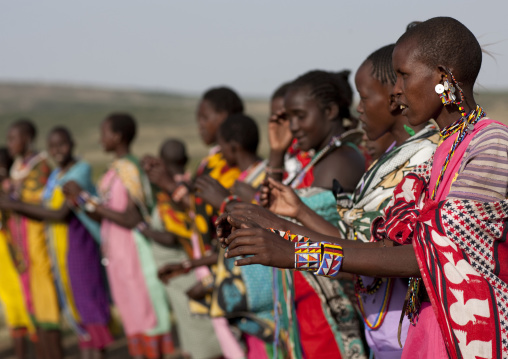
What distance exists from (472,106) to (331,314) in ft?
5.48

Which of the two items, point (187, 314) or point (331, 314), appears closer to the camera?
point (331, 314)

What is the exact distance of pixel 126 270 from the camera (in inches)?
283

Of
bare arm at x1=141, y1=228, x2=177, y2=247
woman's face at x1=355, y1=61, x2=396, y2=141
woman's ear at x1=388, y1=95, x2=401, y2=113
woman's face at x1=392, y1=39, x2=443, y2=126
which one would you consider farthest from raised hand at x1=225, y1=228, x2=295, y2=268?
bare arm at x1=141, y1=228, x2=177, y2=247

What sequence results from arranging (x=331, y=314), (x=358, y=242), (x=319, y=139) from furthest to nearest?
(x=319, y=139) < (x=331, y=314) < (x=358, y=242)

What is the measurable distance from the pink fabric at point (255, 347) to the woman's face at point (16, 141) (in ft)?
15.3

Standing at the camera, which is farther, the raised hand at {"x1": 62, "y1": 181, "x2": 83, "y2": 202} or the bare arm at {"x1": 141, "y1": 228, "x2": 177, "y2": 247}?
the raised hand at {"x1": 62, "y1": 181, "x2": 83, "y2": 202}

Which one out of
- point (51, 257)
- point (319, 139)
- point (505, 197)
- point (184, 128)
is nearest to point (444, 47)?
point (505, 197)

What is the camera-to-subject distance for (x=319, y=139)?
4.14m

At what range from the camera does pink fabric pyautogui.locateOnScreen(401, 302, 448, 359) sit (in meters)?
2.48

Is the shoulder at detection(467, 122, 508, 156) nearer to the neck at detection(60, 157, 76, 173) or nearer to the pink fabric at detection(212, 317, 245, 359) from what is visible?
the pink fabric at detection(212, 317, 245, 359)

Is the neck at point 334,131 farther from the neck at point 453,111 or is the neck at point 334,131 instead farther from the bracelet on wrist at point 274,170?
the neck at point 453,111

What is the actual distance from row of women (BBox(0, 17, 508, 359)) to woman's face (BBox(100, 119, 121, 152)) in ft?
Result: 0.05

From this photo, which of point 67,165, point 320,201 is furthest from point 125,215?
point 320,201

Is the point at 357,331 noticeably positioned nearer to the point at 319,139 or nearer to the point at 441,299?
the point at 319,139
